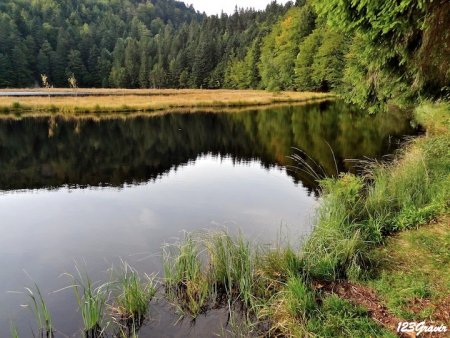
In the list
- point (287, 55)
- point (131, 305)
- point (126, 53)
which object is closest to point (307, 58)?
point (287, 55)

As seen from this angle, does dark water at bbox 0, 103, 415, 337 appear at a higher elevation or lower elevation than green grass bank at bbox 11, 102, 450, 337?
lower

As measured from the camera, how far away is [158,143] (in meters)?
27.2

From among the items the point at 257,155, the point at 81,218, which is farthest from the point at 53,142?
the point at 81,218

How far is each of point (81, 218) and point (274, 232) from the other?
21.6 feet

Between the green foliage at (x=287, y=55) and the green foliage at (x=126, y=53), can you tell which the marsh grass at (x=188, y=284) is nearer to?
the green foliage at (x=287, y=55)

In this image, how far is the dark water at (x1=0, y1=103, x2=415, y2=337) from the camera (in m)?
9.00

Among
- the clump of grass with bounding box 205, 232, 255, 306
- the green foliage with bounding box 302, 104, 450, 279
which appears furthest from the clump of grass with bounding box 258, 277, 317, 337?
the green foliage with bounding box 302, 104, 450, 279

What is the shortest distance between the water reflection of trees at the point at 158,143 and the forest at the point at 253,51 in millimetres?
5631

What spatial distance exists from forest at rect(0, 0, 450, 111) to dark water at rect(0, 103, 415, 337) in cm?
483

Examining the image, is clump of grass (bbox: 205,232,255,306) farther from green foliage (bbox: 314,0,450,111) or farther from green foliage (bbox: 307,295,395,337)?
green foliage (bbox: 314,0,450,111)

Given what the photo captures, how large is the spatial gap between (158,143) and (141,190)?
37.6ft

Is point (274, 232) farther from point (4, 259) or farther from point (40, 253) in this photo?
point (4, 259)

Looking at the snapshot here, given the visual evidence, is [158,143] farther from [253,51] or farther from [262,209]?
[253,51]

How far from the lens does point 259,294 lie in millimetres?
6941
